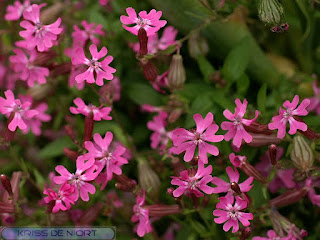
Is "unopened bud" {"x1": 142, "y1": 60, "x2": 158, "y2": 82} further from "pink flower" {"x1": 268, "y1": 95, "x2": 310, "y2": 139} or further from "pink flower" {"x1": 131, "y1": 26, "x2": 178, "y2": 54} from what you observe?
"pink flower" {"x1": 268, "y1": 95, "x2": 310, "y2": 139}

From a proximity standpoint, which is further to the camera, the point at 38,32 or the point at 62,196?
the point at 38,32

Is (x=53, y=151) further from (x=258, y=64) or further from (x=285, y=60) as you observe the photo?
(x=285, y=60)

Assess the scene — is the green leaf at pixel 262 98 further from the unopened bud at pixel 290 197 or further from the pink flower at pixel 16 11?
the pink flower at pixel 16 11

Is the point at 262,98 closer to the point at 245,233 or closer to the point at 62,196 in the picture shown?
the point at 245,233

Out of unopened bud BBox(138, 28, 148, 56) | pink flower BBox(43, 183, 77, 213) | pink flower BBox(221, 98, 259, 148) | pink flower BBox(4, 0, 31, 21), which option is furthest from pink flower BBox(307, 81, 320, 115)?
pink flower BBox(4, 0, 31, 21)

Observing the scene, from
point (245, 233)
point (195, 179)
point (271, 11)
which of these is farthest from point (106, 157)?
point (271, 11)

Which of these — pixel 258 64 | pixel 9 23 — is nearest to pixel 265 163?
pixel 258 64
